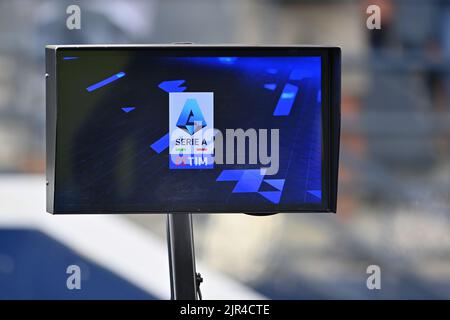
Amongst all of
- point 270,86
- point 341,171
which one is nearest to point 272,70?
point 270,86

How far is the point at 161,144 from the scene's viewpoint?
0.91m

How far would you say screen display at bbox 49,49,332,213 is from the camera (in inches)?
35.7

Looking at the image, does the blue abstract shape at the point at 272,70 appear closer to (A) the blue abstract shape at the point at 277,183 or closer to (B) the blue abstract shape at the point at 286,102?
(B) the blue abstract shape at the point at 286,102

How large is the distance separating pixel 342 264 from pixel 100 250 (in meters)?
0.97

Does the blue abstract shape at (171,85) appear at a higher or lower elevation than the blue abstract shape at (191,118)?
higher

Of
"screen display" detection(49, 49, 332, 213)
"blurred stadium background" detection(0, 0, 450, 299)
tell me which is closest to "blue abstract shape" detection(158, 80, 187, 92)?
"screen display" detection(49, 49, 332, 213)

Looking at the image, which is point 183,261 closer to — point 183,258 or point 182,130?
point 183,258

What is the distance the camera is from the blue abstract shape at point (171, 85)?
908 mm

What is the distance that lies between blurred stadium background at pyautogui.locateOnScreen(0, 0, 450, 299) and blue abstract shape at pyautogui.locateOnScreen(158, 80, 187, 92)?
1625 mm

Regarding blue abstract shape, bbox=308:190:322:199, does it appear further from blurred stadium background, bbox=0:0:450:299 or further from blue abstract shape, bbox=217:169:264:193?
blurred stadium background, bbox=0:0:450:299

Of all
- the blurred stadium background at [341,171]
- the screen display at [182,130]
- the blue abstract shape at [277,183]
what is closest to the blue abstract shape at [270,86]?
the screen display at [182,130]

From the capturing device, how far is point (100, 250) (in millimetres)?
2443

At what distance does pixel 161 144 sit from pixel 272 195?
0.45 ft
